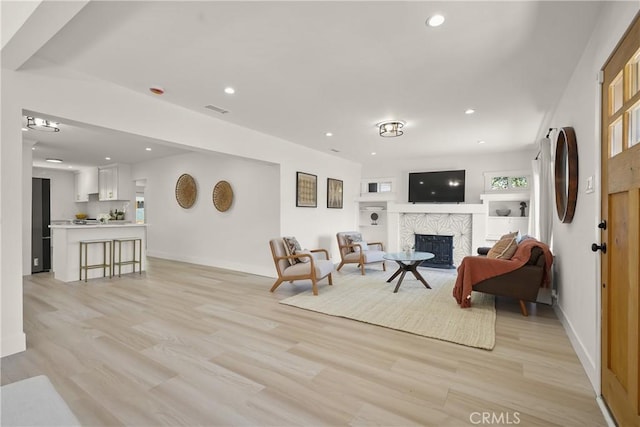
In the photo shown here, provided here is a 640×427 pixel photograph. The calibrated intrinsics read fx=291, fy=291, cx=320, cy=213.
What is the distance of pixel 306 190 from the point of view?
5945 mm

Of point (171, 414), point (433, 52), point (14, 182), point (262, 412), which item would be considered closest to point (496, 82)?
point (433, 52)

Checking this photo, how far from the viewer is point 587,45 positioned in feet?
7.47

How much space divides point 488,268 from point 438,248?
343 centimetres

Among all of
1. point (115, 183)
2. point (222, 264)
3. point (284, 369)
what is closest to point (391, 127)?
point (284, 369)

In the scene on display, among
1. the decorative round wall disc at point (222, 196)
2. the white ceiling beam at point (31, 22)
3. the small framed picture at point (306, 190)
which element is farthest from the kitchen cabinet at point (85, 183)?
the white ceiling beam at point (31, 22)

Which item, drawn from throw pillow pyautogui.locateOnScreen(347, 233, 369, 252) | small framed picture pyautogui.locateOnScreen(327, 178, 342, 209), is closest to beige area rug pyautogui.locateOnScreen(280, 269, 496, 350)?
throw pillow pyautogui.locateOnScreen(347, 233, 369, 252)

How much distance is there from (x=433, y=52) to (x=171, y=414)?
3.19 metres

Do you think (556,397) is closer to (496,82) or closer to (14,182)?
(496,82)

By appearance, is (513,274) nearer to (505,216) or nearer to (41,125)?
(505,216)

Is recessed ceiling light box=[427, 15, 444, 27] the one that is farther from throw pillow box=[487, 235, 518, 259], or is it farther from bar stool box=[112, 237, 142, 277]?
bar stool box=[112, 237, 142, 277]

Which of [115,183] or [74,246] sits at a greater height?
[115,183]

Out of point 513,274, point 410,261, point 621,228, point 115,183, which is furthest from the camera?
point 115,183

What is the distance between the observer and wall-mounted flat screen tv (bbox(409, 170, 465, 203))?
21.8ft

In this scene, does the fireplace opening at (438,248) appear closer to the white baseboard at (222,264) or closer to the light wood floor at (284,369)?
Result: the light wood floor at (284,369)
